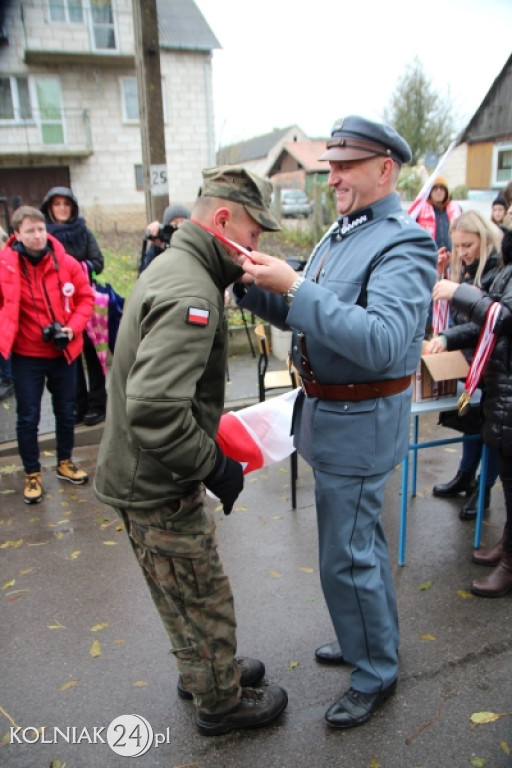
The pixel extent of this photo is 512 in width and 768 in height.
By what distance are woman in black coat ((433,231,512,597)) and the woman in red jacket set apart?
2.52 meters

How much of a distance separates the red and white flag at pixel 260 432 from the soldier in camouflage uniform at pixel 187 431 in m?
0.40

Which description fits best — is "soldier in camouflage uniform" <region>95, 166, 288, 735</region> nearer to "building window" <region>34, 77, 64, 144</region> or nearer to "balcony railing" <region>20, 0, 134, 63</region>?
"balcony railing" <region>20, 0, 134, 63</region>

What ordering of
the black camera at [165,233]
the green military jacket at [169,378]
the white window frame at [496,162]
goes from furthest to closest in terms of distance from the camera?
the white window frame at [496,162] → the black camera at [165,233] → the green military jacket at [169,378]

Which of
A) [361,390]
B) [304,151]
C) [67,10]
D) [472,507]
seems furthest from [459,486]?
[304,151]

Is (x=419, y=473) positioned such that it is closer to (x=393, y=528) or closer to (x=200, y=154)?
(x=393, y=528)

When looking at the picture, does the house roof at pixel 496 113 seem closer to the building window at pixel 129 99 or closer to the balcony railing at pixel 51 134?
the building window at pixel 129 99

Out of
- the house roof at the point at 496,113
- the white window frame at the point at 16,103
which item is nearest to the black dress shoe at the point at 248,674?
the house roof at the point at 496,113

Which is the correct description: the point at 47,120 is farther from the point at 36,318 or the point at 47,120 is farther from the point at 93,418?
the point at 36,318

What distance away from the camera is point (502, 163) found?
2103 cm

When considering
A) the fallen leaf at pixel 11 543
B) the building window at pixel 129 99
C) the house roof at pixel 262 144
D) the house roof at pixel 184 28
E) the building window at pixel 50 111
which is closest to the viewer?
the fallen leaf at pixel 11 543

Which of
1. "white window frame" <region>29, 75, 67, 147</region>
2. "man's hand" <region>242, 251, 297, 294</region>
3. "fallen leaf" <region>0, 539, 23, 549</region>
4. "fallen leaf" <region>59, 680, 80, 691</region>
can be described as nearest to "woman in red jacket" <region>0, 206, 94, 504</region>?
"fallen leaf" <region>0, 539, 23, 549</region>

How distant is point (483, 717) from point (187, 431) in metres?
1.67

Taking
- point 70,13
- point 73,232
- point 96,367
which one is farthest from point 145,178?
point 70,13

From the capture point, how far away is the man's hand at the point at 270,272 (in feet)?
6.08
